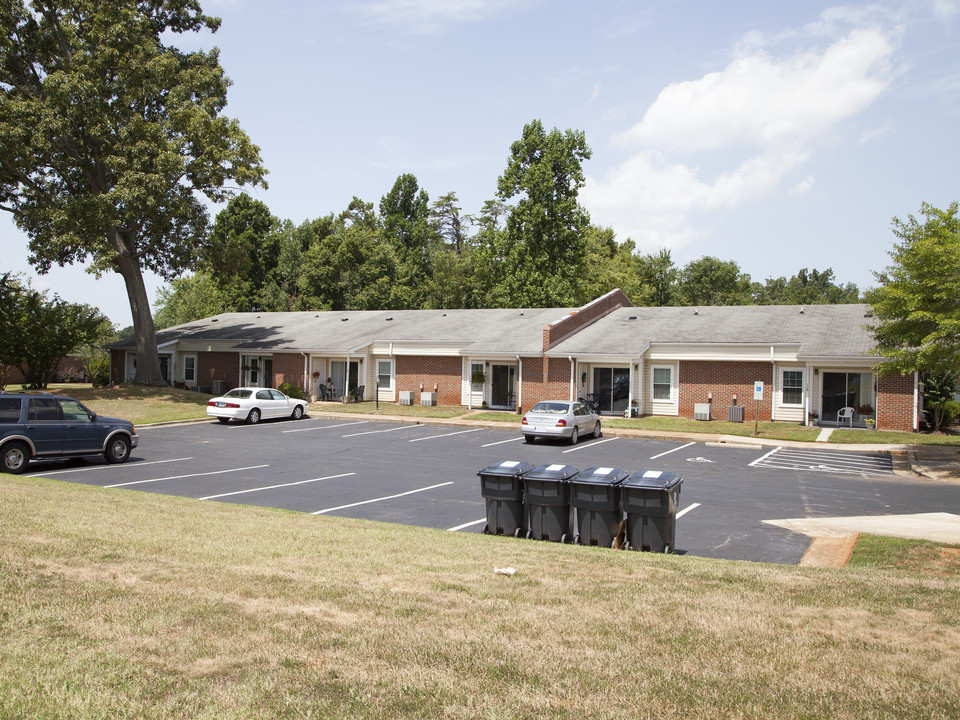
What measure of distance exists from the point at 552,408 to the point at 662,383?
913cm

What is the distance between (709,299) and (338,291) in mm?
37880

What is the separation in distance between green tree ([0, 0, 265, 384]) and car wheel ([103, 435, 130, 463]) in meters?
18.9

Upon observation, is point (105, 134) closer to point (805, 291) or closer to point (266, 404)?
point (266, 404)

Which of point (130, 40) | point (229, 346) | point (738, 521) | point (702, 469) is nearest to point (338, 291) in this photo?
point (229, 346)

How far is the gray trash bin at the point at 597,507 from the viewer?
34.0 feet

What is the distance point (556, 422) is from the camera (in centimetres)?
2442

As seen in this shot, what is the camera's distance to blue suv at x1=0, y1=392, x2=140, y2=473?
1630 cm

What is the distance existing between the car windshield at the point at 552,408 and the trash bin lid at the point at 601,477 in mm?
13947

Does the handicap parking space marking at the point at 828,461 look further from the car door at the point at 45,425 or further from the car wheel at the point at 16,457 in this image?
the car wheel at the point at 16,457

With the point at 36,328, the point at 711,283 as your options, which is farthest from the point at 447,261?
the point at 36,328

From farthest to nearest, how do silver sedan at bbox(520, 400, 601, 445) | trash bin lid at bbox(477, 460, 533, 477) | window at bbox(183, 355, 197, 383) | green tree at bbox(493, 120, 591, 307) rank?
green tree at bbox(493, 120, 591, 307) < window at bbox(183, 355, 197, 383) < silver sedan at bbox(520, 400, 601, 445) < trash bin lid at bbox(477, 460, 533, 477)

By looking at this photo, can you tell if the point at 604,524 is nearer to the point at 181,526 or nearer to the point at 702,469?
the point at 181,526

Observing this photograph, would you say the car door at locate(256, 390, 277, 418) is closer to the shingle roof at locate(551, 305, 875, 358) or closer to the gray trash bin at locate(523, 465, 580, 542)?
the shingle roof at locate(551, 305, 875, 358)

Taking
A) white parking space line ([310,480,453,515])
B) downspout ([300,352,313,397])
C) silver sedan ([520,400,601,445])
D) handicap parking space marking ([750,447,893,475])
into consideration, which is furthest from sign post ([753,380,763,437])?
downspout ([300,352,313,397])
